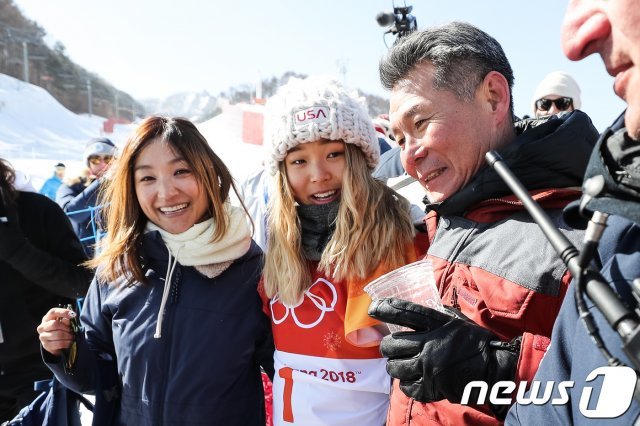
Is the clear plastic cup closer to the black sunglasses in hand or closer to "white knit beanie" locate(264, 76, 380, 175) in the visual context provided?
"white knit beanie" locate(264, 76, 380, 175)

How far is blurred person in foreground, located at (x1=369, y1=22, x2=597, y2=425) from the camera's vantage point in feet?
3.96

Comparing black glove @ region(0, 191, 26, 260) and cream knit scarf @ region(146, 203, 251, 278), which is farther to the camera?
black glove @ region(0, 191, 26, 260)

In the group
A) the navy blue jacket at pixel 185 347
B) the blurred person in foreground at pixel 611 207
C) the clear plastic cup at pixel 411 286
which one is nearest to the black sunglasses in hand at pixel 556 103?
the navy blue jacket at pixel 185 347

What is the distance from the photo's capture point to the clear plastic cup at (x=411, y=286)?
1.39 meters

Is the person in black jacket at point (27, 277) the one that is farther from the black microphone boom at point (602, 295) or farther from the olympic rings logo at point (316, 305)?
the black microphone boom at point (602, 295)

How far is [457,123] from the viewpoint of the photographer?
5.02ft

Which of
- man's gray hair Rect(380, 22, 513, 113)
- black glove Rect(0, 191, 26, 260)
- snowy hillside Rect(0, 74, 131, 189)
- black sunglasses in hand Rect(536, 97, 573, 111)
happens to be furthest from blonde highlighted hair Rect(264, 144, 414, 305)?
snowy hillside Rect(0, 74, 131, 189)

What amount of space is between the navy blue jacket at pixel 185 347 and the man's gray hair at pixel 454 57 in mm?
1076

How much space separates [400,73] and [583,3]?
820 mm

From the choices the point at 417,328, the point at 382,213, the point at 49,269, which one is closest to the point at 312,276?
the point at 382,213

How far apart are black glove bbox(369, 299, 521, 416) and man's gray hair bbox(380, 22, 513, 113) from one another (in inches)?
27.2

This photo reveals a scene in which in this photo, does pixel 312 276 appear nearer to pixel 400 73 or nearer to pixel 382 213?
pixel 382 213

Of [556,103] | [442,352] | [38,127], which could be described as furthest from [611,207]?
[38,127]

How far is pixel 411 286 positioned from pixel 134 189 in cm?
144
